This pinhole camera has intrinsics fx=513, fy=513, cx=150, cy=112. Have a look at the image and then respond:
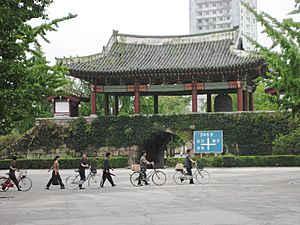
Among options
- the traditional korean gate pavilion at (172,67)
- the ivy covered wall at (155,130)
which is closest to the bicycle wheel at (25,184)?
the traditional korean gate pavilion at (172,67)

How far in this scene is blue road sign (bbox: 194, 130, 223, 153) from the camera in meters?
36.2

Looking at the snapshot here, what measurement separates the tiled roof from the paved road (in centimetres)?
2001

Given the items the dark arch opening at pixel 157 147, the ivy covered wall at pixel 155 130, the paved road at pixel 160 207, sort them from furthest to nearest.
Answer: the dark arch opening at pixel 157 147, the ivy covered wall at pixel 155 130, the paved road at pixel 160 207

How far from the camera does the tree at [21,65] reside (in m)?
12.3

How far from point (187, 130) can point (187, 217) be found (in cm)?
2691

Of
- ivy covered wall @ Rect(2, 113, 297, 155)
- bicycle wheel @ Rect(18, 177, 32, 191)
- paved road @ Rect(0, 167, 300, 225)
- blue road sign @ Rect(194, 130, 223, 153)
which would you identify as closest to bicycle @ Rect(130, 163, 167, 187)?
paved road @ Rect(0, 167, 300, 225)

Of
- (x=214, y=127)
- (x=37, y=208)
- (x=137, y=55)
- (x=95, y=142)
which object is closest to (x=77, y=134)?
(x=95, y=142)

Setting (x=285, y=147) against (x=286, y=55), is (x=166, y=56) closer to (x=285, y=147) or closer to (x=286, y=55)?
(x=285, y=147)

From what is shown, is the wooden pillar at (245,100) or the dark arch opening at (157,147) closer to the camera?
the wooden pillar at (245,100)

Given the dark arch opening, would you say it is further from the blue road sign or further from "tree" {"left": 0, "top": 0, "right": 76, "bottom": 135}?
"tree" {"left": 0, "top": 0, "right": 76, "bottom": 135}

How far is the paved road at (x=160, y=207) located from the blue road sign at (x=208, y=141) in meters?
17.9

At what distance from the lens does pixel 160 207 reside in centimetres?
1273

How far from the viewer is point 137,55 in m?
41.0

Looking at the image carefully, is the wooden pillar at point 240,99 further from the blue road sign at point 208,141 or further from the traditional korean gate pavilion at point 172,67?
the blue road sign at point 208,141
